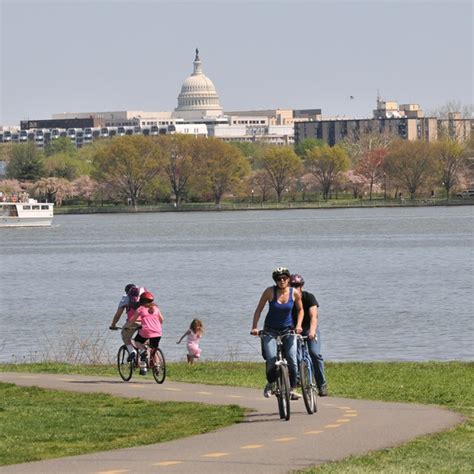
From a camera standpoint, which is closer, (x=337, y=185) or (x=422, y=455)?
(x=422, y=455)

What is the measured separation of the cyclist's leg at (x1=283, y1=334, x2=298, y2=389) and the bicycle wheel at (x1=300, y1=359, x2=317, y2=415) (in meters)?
0.11

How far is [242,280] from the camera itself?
6850 cm

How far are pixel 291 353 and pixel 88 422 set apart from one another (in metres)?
2.58

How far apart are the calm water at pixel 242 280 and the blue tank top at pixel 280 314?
16393mm

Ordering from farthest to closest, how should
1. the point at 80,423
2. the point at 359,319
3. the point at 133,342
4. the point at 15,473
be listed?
the point at 359,319 → the point at 133,342 → the point at 80,423 → the point at 15,473

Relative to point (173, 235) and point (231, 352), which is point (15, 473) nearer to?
point (231, 352)

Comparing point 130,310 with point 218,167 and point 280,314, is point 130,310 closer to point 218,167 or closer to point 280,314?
point 280,314

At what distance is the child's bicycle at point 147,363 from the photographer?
2417 centimetres

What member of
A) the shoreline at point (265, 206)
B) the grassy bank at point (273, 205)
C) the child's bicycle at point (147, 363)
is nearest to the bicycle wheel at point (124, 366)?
the child's bicycle at point (147, 363)

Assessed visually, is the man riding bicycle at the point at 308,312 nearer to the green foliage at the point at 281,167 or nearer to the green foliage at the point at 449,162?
the green foliage at the point at 449,162

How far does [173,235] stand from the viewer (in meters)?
121

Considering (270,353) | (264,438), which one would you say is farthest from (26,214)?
(264,438)

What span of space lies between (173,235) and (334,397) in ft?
325

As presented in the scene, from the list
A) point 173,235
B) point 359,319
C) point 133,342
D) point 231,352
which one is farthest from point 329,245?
point 133,342
